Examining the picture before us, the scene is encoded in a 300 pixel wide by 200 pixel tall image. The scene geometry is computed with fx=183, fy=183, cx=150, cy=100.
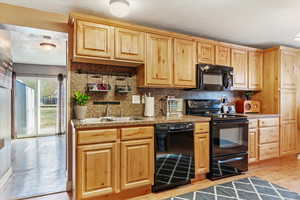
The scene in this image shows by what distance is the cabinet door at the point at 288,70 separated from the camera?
365 cm

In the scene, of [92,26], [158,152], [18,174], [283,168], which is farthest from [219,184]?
[18,174]

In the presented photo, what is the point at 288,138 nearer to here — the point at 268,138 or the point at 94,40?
the point at 268,138

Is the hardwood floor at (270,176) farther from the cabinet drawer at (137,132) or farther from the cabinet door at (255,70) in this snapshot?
the cabinet door at (255,70)

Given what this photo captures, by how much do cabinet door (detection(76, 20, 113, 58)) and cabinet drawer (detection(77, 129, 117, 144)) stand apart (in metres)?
0.98

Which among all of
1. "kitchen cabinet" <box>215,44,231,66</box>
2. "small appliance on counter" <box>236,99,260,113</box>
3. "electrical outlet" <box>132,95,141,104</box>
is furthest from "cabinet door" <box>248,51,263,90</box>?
"electrical outlet" <box>132,95,141,104</box>

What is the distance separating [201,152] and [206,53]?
168 cm

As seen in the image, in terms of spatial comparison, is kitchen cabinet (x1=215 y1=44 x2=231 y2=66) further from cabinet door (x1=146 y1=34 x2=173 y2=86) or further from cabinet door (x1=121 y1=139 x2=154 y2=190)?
cabinet door (x1=121 y1=139 x2=154 y2=190)

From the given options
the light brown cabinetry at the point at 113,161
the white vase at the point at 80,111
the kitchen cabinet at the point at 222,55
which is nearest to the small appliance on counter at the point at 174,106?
the light brown cabinetry at the point at 113,161

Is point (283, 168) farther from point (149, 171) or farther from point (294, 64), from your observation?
point (149, 171)

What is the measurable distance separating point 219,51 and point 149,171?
7.95 ft

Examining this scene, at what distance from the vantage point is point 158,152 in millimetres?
2383

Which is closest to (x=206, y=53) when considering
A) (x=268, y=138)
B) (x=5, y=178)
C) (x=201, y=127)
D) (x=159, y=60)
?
(x=159, y=60)

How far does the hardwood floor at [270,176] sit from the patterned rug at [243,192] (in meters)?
0.12

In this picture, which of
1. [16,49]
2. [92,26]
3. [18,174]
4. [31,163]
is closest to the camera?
[92,26]
